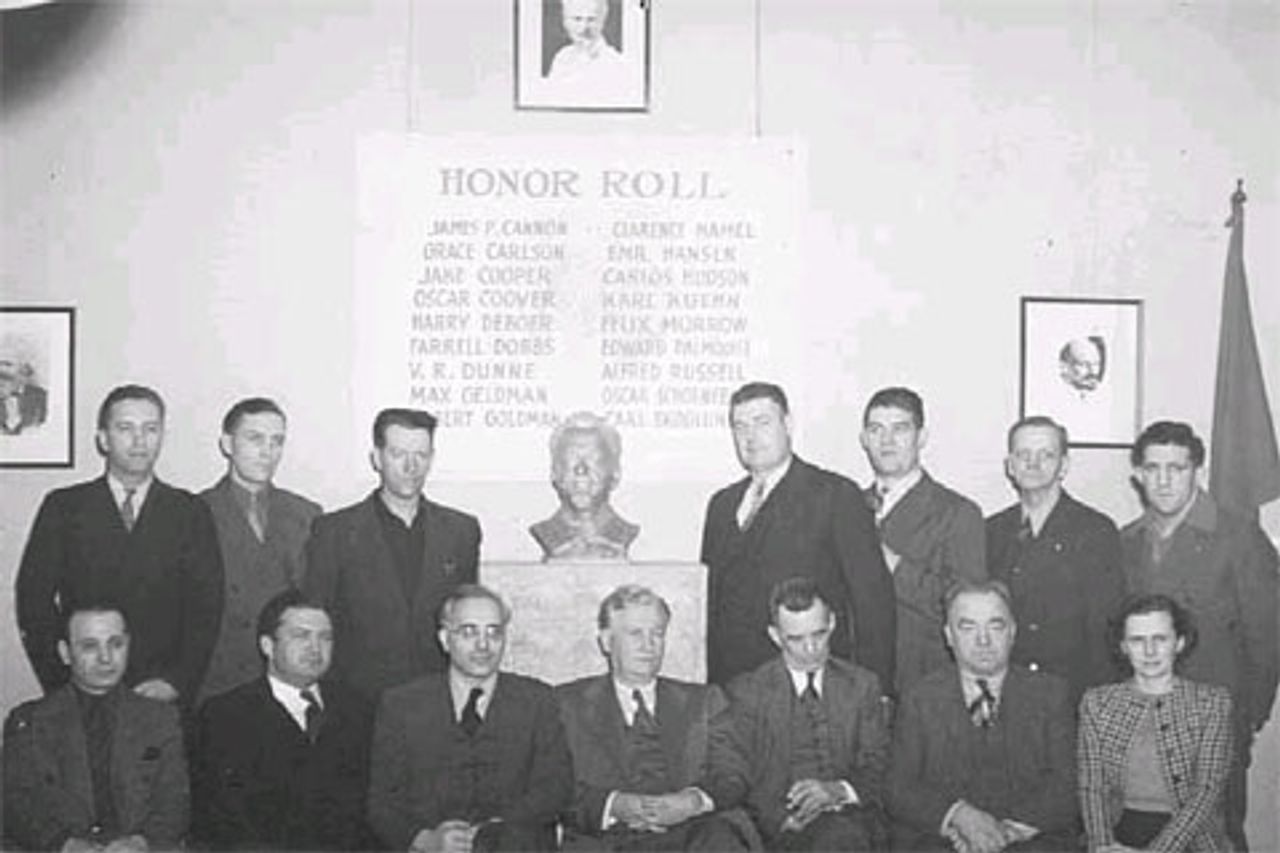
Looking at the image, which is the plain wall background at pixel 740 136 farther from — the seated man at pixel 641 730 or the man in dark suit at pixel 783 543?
the seated man at pixel 641 730

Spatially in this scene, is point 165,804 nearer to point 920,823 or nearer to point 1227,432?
point 920,823

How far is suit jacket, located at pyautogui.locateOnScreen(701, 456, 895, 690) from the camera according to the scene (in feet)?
13.5

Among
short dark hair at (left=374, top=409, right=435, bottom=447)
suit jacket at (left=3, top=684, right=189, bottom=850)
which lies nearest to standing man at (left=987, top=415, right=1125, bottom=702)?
short dark hair at (left=374, top=409, right=435, bottom=447)

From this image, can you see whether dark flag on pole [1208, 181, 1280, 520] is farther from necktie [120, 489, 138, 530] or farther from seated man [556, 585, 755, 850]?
necktie [120, 489, 138, 530]

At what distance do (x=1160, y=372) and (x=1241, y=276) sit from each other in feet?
1.05

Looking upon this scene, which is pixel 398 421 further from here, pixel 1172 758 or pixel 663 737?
pixel 1172 758

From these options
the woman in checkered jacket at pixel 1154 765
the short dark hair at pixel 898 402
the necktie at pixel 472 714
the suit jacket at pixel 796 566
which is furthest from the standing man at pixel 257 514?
the woman in checkered jacket at pixel 1154 765

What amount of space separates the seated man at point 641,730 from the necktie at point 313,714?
0.58 meters

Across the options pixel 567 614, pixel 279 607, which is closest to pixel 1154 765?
pixel 567 614

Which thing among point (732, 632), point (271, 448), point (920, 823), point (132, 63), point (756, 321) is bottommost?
point (920, 823)

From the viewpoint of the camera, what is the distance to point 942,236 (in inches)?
166

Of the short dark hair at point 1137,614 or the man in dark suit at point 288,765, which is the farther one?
the short dark hair at point 1137,614

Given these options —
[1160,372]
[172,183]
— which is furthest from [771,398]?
[172,183]

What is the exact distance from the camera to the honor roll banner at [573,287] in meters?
4.14
